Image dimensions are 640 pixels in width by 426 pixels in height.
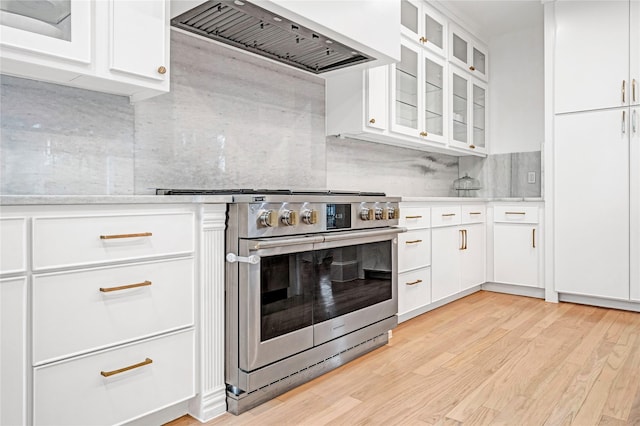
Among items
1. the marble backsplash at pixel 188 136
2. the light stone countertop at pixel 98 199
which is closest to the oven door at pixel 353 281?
the light stone countertop at pixel 98 199

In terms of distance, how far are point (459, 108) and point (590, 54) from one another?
1.02 m

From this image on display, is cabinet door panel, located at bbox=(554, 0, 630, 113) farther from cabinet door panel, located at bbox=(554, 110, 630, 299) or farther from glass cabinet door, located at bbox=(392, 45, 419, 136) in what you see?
glass cabinet door, located at bbox=(392, 45, 419, 136)

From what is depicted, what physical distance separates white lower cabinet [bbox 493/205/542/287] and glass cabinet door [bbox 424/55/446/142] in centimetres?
93

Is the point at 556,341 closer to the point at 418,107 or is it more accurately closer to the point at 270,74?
the point at 418,107

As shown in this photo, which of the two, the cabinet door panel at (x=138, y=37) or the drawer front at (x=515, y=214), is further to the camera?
the drawer front at (x=515, y=214)

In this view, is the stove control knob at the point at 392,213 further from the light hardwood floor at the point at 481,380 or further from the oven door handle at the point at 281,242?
the light hardwood floor at the point at 481,380

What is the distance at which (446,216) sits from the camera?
331cm

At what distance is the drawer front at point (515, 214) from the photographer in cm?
368

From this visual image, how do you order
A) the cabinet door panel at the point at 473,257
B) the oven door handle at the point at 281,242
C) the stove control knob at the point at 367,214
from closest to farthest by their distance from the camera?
the oven door handle at the point at 281,242 → the stove control knob at the point at 367,214 → the cabinet door panel at the point at 473,257

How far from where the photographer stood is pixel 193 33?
2186 mm

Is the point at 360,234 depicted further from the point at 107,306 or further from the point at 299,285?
the point at 107,306

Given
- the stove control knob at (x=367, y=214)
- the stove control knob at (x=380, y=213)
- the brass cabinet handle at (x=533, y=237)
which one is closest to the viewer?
the stove control knob at (x=367, y=214)

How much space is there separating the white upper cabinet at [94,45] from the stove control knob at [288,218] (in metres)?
Answer: 0.68

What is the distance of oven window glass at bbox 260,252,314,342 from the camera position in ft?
5.78
